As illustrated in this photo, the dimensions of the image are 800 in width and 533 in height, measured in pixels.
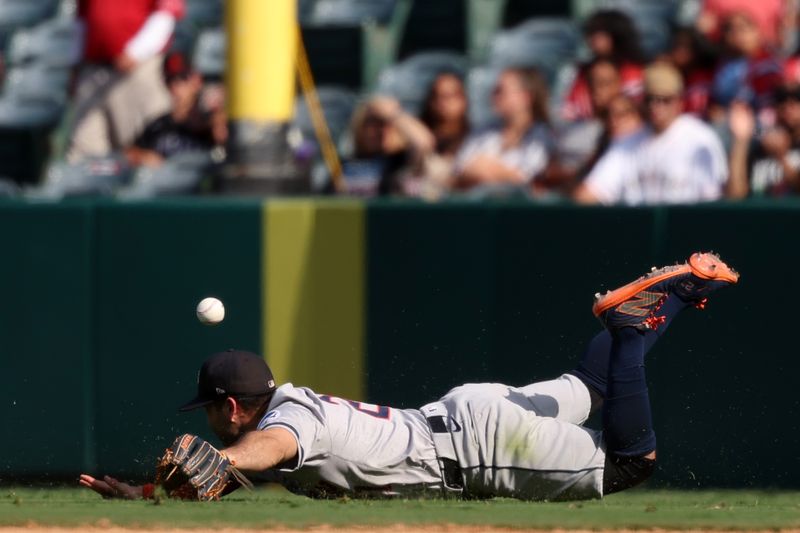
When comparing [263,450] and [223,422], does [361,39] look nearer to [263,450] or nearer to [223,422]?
[223,422]

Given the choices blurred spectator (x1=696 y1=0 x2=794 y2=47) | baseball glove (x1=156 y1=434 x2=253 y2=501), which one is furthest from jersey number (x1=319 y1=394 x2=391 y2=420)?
→ blurred spectator (x1=696 y1=0 x2=794 y2=47)

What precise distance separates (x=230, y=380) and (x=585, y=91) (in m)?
4.21

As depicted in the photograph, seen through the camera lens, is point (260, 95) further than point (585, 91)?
No

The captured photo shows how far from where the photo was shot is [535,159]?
8.38 metres

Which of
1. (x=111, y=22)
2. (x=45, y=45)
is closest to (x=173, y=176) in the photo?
(x=111, y=22)

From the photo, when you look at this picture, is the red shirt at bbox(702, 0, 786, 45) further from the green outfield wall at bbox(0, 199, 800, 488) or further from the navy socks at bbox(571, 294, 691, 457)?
the navy socks at bbox(571, 294, 691, 457)

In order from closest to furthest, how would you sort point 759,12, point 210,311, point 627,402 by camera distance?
point 627,402
point 210,311
point 759,12

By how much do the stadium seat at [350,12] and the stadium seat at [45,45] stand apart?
6.89 ft

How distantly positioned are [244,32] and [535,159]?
1.72 m

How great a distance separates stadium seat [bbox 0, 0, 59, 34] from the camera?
12875 mm

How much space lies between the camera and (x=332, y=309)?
7012 millimetres

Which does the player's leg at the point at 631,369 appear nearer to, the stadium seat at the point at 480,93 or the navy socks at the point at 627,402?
the navy socks at the point at 627,402

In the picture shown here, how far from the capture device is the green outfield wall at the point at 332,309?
6730 millimetres

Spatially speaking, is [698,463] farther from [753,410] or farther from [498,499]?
[498,499]
